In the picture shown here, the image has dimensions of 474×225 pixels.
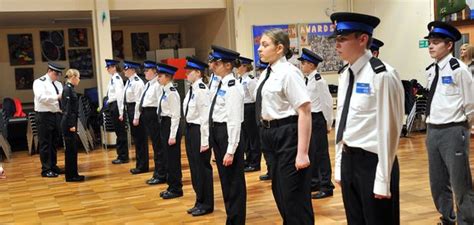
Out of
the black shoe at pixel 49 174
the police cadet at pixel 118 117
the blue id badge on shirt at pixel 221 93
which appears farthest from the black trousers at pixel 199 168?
the police cadet at pixel 118 117

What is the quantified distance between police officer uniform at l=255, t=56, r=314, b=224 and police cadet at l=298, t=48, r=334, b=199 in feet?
7.39

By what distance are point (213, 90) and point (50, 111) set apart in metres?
4.08

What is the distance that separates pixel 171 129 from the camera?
6078mm

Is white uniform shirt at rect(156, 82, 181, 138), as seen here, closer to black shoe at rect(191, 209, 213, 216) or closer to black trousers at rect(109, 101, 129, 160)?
black shoe at rect(191, 209, 213, 216)

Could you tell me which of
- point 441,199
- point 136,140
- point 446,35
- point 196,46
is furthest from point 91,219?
point 196,46

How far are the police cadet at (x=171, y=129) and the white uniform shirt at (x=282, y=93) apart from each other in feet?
8.75

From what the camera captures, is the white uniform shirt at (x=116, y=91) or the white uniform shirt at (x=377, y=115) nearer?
the white uniform shirt at (x=377, y=115)

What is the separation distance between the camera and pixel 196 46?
46.5ft

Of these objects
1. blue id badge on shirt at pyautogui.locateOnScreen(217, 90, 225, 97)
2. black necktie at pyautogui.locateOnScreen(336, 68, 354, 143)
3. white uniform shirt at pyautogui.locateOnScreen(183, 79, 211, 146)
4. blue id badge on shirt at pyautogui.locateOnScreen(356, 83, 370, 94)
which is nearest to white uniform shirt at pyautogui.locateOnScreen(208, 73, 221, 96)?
white uniform shirt at pyautogui.locateOnScreen(183, 79, 211, 146)

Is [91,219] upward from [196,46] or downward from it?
downward

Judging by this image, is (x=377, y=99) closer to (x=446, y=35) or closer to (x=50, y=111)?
(x=446, y=35)

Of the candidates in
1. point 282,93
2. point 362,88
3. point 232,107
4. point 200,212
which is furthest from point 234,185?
point 362,88

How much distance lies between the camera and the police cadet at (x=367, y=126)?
2541 mm

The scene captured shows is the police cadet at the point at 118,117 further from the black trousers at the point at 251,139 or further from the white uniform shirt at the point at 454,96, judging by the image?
the white uniform shirt at the point at 454,96
